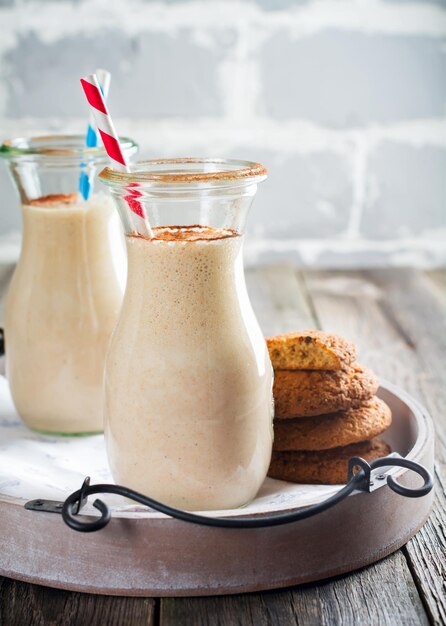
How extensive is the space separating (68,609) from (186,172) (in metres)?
0.35

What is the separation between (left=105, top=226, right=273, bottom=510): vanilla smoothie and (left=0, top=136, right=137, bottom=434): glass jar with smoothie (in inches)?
6.3

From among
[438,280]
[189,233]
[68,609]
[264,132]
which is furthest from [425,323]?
[68,609]

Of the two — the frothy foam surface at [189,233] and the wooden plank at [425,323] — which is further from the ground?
the frothy foam surface at [189,233]

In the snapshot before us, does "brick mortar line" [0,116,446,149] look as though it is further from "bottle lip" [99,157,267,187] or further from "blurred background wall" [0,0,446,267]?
"bottle lip" [99,157,267,187]

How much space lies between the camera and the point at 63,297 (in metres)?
0.86

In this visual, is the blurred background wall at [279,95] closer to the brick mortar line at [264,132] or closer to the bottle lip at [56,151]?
the brick mortar line at [264,132]

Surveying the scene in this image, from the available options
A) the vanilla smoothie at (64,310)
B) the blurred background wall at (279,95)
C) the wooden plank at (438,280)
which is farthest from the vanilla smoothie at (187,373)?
the blurred background wall at (279,95)

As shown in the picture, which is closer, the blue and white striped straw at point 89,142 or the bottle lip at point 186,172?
the bottle lip at point 186,172

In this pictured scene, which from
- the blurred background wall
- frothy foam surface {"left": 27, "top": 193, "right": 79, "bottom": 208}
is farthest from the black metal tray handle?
the blurred background wall

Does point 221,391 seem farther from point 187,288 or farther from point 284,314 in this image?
point 284,314

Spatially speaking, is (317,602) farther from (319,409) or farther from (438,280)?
(438,280)

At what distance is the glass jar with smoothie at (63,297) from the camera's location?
0.85 metres

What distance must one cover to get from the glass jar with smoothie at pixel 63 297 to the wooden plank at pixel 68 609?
24cm

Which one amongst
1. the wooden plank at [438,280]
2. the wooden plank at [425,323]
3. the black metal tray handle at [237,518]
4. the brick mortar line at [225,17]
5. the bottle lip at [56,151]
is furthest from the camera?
the brick mortar line at [225,17]
